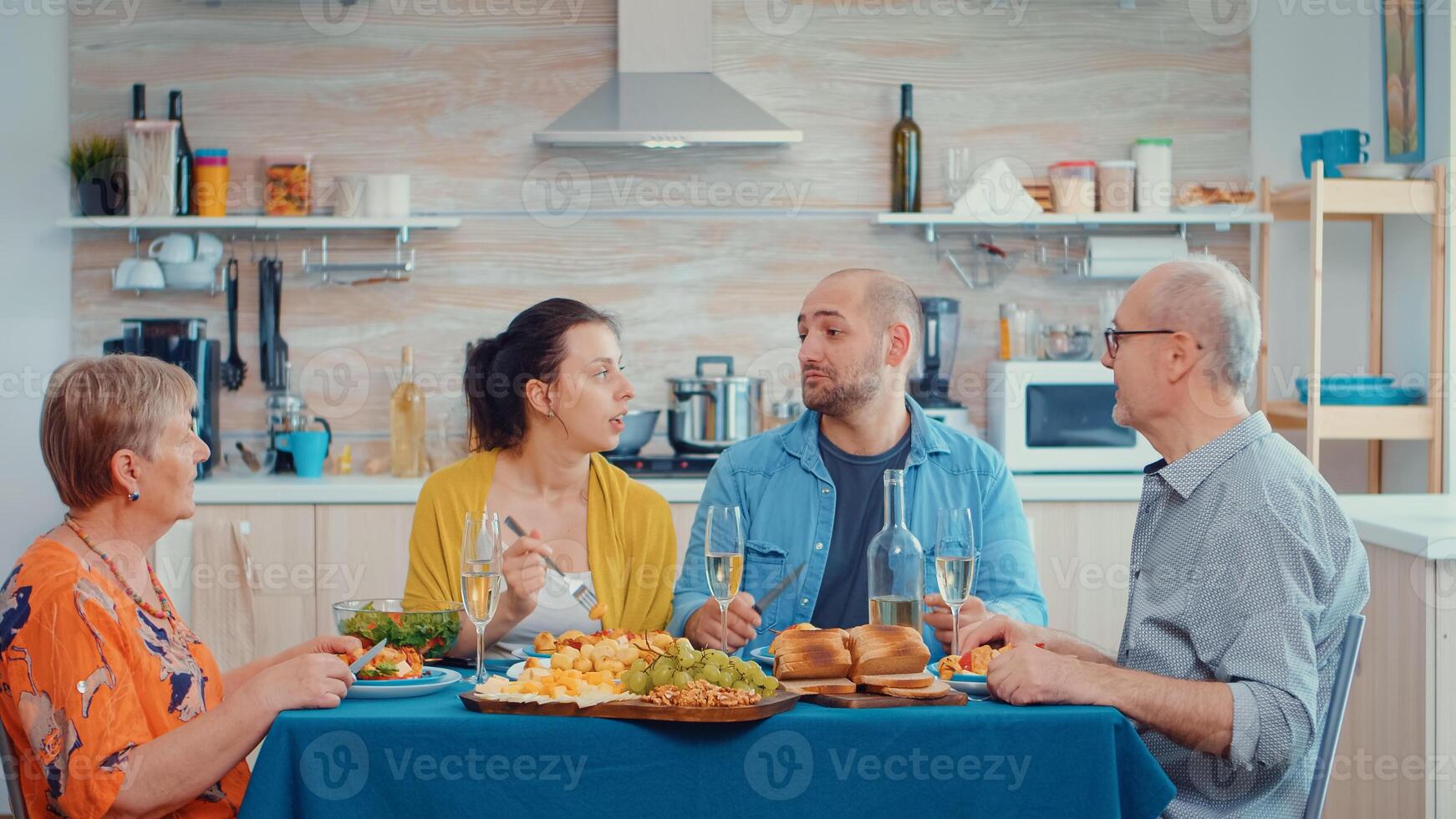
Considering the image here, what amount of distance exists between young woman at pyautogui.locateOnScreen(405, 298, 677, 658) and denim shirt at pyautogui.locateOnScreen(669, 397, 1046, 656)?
0.10 metres

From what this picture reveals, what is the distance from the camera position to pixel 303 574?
3.72 m

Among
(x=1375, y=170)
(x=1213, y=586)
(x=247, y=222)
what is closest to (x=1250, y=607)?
(x=1213, y=586)

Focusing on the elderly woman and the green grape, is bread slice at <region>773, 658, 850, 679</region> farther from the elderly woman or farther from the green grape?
the elderly woman

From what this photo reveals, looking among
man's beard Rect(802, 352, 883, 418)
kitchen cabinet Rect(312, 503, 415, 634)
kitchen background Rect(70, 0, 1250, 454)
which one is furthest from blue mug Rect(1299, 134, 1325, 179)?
kitchen cabinet Rect(312, 503, 415, 634)

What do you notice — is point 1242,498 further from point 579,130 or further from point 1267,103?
point 1267,103

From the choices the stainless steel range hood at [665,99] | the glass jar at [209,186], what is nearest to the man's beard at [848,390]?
the stainless steel range hood at [665,99]

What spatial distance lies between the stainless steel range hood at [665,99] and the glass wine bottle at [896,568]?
2272 mm

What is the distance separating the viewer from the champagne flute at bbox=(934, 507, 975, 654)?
1.69m

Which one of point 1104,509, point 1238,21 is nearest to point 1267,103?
point 1238,21

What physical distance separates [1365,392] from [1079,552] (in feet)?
2.93

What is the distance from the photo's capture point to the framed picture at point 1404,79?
3840mm

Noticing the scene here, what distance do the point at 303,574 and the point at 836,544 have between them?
6.22ft

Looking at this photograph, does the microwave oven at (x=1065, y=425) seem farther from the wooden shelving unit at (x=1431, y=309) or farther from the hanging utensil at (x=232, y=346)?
the hanging utensil at (x=232, y=346)

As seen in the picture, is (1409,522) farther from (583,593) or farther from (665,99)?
(665,99)
